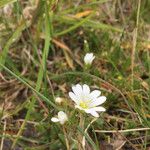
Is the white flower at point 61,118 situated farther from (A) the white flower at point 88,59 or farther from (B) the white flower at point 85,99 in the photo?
(A) the white flower at point 88,59

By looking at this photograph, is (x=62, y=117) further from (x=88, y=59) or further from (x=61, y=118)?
(x=88, y=59)

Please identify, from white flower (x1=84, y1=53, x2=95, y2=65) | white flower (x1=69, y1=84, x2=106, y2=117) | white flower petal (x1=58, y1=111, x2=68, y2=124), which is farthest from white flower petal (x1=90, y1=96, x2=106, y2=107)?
white flower (x1=84, y1=53, x2=95, y2=65)

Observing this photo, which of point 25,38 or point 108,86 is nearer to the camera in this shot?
point 108,86

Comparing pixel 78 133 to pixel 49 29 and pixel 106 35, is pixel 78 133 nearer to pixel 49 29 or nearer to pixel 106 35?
pixel 49 29

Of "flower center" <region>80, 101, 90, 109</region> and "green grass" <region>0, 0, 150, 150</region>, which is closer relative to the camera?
"flower center" <region>80, 101, 90, 109</region>

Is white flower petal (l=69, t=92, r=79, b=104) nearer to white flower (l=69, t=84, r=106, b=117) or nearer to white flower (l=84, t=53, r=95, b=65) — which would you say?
white flower (l=69, t=84, r=106, b=117)

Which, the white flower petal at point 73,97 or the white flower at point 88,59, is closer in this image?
the white flower petal at point 73,97

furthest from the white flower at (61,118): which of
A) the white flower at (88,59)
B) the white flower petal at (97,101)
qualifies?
the white flower at (88,59)

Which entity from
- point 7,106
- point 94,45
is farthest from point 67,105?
point 94,45
